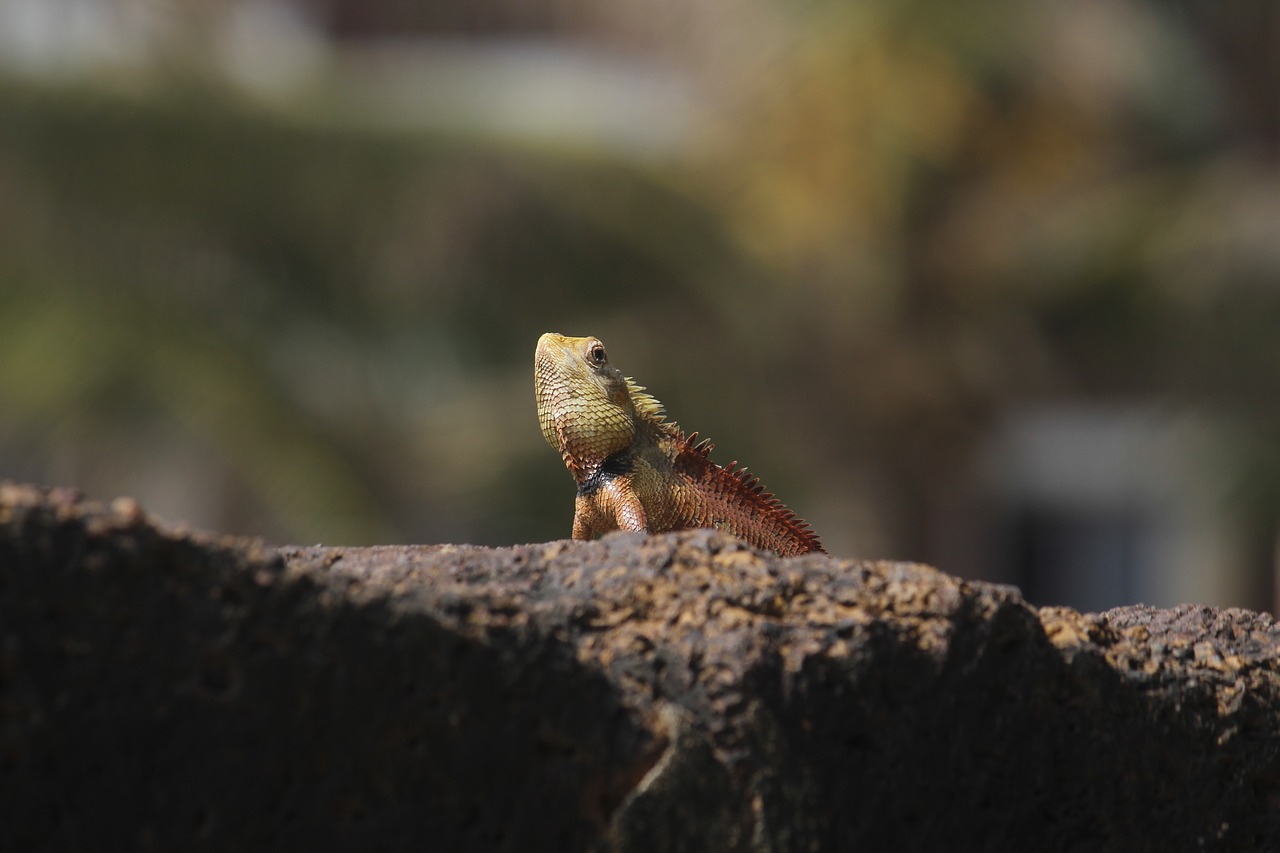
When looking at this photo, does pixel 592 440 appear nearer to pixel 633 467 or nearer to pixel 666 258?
pixel 633 467

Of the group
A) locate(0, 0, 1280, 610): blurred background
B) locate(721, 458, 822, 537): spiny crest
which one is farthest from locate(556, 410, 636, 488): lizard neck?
locate(0, 0, 1280, 610): blurred background

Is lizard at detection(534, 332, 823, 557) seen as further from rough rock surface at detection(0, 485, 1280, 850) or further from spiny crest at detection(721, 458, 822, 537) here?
rough rock surface at detection(0, 485, 1280, 850)

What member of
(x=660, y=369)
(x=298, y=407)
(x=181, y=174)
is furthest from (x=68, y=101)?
(x=660, y=369)

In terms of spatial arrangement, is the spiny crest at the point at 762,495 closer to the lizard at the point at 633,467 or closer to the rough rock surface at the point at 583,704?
the lizard at the point at 633,467

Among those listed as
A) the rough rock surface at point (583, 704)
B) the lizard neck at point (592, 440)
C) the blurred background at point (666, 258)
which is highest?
the blurred background at point (666, 258)

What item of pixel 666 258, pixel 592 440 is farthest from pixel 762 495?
pixel 666 258

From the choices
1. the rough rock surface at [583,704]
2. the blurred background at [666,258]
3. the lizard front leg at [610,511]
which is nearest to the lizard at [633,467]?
the lizard front leg at [610,511]
